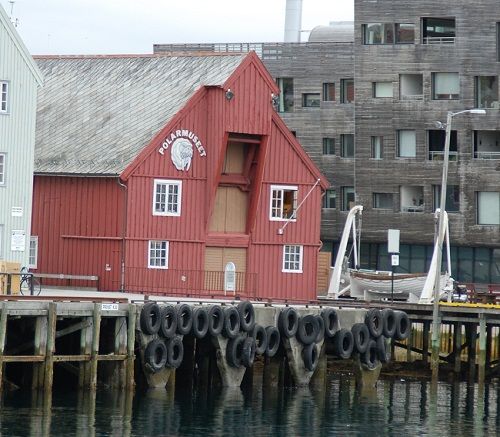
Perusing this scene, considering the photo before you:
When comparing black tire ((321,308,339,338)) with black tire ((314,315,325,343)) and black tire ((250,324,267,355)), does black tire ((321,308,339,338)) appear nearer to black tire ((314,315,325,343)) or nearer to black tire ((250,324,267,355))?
black tire ((314,315,325,343))

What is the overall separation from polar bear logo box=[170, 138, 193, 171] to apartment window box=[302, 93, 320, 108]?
23657 millimetres

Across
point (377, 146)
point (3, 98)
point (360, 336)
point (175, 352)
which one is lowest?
point (175, 352)

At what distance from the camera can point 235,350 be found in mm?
54875

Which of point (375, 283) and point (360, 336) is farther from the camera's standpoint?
point (375, 283)

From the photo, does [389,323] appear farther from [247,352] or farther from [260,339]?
[247,352]

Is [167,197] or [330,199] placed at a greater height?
[330,199]

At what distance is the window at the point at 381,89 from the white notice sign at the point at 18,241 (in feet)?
94.9

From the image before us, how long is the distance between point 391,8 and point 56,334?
38.7 m

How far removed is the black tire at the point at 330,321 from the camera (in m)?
57.9

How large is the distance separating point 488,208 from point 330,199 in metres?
9.60

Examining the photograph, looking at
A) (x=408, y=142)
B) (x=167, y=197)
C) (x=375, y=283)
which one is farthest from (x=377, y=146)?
(x=167, y=197)

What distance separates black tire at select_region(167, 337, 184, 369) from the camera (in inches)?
2087

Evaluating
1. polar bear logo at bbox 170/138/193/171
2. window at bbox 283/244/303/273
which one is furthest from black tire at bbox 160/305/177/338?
window at bbox 283/244/303/273

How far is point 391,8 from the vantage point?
3327 inches
